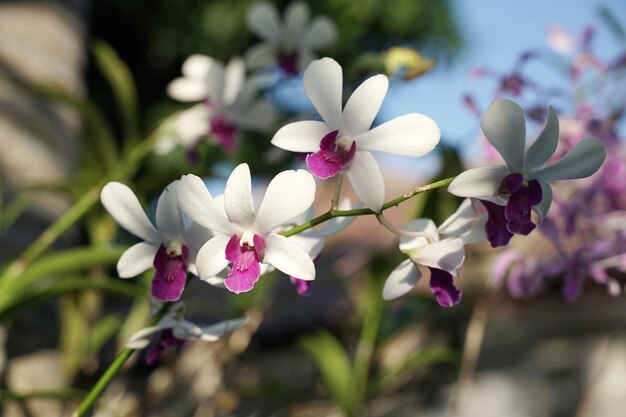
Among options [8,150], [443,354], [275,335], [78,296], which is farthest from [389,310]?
[8,150]

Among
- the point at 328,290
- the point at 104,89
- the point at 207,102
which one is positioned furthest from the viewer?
the point at 104,89

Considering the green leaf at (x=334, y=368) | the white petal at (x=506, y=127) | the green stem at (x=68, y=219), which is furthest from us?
the green leaf at (x=334, y=368)

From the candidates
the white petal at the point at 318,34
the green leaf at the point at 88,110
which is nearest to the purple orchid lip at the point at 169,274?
the white petal at the point at 318,34

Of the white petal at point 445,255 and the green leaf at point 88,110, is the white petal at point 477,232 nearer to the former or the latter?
the white petal at point 445,255

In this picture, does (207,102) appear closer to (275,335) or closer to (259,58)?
(259,58)

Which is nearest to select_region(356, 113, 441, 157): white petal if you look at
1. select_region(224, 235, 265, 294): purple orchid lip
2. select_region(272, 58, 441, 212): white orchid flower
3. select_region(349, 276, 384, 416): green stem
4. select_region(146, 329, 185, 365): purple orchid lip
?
select_region(272, 58, 441, 212): white orchid flower

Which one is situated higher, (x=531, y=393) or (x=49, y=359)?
(x=49, y=359)

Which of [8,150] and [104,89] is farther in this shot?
[104,89]
